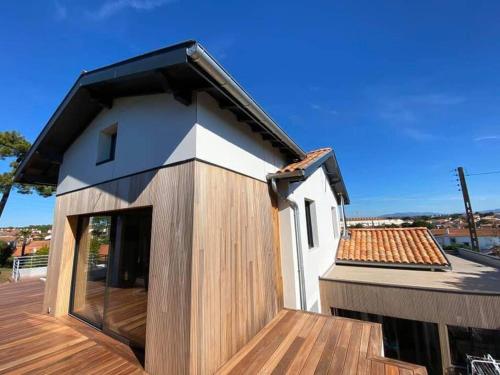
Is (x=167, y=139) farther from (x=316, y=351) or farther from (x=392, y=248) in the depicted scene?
(x=392, y=248)

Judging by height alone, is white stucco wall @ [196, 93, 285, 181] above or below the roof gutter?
below

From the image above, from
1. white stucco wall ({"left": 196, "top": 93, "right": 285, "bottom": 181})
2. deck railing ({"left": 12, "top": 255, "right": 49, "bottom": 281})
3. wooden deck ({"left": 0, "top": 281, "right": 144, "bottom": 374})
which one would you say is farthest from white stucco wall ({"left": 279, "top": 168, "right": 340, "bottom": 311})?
deck railing ({"left": 12, "top": 255, "right": 49, "bottom": 281})

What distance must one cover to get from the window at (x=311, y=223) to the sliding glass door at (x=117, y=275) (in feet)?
16.7

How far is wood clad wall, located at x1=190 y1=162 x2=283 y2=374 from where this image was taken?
2.75 m

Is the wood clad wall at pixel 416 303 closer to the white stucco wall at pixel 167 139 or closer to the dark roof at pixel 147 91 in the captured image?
the dark roof at pixel 147 91

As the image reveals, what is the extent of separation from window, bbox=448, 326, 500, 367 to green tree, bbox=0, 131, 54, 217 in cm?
2100

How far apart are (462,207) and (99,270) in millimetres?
24979

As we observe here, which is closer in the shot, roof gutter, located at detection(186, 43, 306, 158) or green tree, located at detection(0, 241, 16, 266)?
roof gutter, located at detection(186, 43, 306, 158)

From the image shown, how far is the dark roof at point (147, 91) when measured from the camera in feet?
8.93

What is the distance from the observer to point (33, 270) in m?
11.9

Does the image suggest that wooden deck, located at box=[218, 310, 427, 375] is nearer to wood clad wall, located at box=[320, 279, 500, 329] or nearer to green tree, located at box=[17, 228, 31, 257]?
wood clad wall, located at box=[320, 279, 500, 329]

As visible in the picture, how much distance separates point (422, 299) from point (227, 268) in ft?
19.8

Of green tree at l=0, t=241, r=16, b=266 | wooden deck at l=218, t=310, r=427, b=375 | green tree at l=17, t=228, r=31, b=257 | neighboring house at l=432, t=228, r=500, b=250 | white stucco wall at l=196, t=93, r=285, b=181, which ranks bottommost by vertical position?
neighboring house at l=432, t=228, r=500, b=250

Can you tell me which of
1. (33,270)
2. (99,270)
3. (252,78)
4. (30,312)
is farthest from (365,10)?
(33,270)
